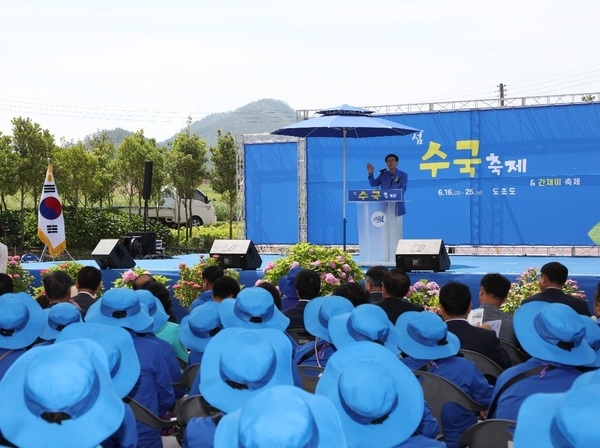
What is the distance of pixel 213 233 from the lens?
2709 cm

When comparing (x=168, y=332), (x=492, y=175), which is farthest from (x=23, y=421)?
(x=492, y=175)

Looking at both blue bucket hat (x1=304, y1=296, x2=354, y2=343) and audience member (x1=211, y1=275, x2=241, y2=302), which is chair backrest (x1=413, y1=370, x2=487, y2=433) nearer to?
blue bucket hat (x1=304, y1=296, x2=354, y2=343)

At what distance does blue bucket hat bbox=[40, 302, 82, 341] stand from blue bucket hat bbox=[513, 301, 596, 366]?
2.31 meters

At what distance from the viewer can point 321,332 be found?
173 inches

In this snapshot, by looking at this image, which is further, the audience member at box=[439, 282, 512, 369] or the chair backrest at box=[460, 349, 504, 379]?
the audience member at box=[439, 282, 512, 369]

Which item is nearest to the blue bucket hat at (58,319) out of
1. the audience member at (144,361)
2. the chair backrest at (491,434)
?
the audience member at (144,361)

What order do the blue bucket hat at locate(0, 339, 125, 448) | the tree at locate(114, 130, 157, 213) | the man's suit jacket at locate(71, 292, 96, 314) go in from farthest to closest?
the tree at locate(114, 130, 157, 213)
the man's suit jacket at locate(71, 292, 96, 314)
the blue bucket hat at locate(0, 339, 125, 448)

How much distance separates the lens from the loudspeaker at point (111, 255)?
37.2ft

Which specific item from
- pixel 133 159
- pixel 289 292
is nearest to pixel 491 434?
pixel 289 292

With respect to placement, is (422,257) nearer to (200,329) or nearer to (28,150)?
(200,329)

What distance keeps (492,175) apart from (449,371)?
11.6 meters

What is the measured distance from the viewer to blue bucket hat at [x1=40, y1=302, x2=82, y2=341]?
4.56 meters

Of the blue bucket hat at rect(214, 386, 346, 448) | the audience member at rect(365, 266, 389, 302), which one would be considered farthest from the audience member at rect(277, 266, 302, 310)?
the blue bucket hat at rect(214, 386, 346, 448)

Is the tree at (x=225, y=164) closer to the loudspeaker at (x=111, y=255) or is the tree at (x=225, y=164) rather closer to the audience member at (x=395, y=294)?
the loudspeaker at (x=111, y=255)
